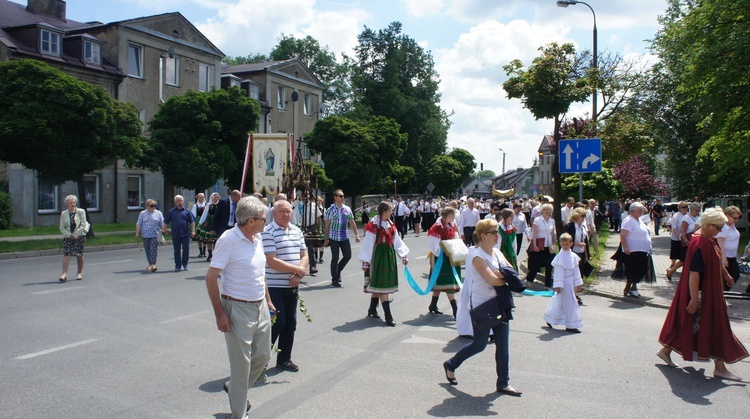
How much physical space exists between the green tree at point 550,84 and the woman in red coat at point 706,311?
359 inches

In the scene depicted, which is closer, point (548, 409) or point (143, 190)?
point (548, 409)

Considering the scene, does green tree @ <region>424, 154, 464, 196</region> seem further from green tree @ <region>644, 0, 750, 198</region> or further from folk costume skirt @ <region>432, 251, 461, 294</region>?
folk costume skirt @ <region>432, 251, 461, 294</region>

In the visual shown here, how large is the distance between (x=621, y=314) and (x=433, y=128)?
181 ft

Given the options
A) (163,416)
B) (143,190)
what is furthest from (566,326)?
(143,190)

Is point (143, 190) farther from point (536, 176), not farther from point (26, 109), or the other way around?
point (536, 176)

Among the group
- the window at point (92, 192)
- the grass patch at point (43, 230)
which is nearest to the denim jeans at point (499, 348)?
the grass patch at point (43, 230)

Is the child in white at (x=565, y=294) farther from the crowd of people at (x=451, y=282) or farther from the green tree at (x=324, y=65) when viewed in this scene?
the green tree at (x=324, y=65)

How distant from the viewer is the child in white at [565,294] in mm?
8664

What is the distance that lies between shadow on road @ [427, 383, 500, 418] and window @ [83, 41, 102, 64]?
3411cm

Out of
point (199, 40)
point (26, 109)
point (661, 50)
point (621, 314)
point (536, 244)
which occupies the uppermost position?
point (199, 40)

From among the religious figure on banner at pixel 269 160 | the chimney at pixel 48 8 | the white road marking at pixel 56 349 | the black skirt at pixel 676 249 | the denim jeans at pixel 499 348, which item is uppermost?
the chimney at pixel 48 8

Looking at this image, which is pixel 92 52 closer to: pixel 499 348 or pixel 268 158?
pixel 268 158

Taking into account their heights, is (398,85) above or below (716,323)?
above

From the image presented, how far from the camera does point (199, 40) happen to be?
138 ft
